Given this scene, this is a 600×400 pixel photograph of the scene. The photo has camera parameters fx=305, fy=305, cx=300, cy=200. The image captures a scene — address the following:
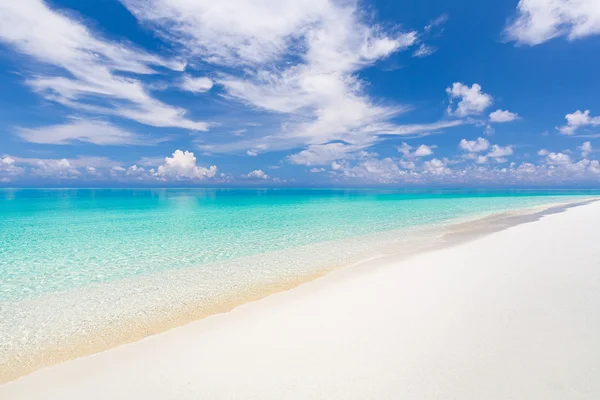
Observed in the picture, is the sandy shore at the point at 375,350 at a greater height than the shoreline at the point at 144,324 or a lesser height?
greater

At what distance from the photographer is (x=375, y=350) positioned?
4.65m

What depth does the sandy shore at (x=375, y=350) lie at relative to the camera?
152 inches

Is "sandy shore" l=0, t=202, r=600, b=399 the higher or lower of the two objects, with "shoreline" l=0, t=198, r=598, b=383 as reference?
higher

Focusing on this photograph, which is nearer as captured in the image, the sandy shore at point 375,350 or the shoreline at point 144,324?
the sandy shore at point 375,350

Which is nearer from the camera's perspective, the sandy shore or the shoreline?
the sandy shore

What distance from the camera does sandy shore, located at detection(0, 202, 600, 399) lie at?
12.6 ft

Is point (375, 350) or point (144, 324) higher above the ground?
point (375, 350)

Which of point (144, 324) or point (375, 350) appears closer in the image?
point (375, 350)

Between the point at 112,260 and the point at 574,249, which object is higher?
the point at 574,249

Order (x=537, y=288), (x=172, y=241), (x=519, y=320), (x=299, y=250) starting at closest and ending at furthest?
1. (x=519, y=320)
2. (x=537, y=288)
3. (x=299, y=250)
4. (x=172, y=241)

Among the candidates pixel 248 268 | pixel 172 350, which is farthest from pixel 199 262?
pixel 172 350

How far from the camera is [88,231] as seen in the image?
1986cm

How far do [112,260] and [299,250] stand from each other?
751cm

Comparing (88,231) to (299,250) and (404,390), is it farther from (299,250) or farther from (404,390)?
(404,390)
